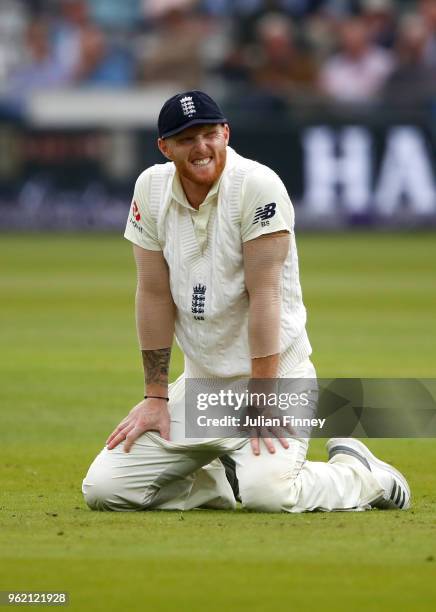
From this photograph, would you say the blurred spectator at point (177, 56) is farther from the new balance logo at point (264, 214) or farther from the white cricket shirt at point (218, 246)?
the new balance logo at point (264, 214)

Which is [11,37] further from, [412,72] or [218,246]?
[218,246]

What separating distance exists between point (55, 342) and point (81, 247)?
10.9 metres

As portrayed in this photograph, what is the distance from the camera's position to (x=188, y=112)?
5.55 meters

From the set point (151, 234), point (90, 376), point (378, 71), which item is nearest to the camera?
point (151, 234)

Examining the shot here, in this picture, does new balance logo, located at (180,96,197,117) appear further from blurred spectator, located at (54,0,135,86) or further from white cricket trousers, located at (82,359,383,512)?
blurred spectator, located at (54,0,135,86)

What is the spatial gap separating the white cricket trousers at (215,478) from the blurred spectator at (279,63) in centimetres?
2104

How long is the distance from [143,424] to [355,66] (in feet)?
Result: 71.2

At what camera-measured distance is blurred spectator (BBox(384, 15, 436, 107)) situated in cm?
2473

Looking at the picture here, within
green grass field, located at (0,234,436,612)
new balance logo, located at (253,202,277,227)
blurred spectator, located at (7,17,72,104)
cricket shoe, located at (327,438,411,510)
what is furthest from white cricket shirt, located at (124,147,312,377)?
blurred spectator, located at (7,17,72,104)

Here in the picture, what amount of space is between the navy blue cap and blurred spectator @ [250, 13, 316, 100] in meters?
21.0

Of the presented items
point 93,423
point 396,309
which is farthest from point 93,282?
point 93,423

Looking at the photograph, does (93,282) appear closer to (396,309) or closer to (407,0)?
(396,309)

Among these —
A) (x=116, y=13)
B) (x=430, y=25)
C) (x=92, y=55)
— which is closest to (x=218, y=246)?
(x=92, y=55)

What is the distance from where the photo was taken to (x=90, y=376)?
Result: 33.4ft
